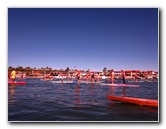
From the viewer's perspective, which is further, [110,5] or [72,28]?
[72,28]

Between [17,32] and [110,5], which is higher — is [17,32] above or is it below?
below

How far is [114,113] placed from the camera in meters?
4.89

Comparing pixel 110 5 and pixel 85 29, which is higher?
pixel 110 5

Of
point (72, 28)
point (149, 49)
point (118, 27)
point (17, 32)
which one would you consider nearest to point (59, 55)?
point (72, 28)

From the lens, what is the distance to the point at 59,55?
4977 mm

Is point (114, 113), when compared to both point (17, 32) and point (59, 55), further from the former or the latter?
point (17, 32)

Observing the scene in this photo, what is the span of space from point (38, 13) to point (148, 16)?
1.87 metres
